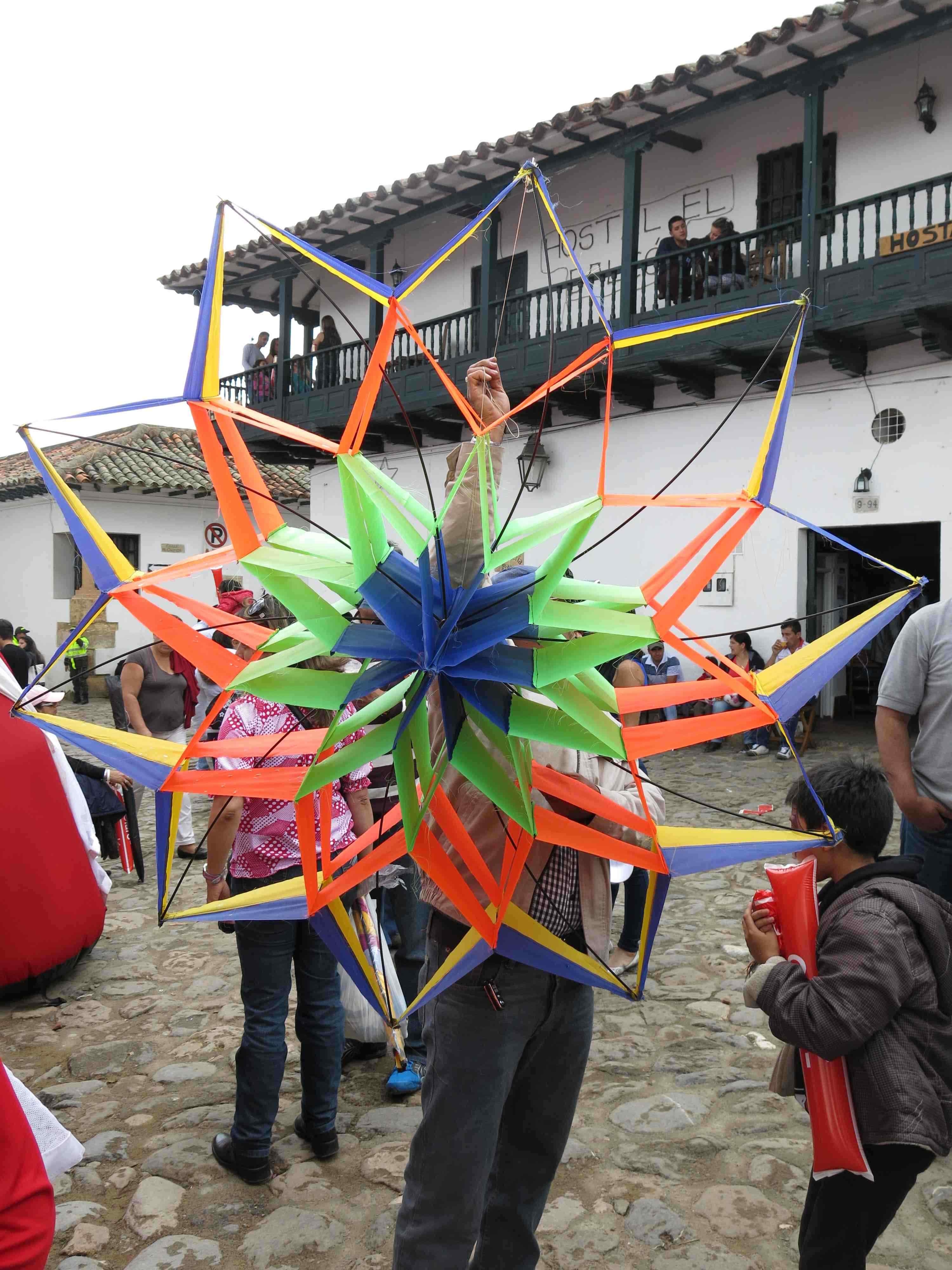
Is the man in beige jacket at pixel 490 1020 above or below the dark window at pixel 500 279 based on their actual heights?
below

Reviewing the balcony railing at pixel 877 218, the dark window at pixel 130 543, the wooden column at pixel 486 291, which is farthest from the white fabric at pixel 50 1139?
the dark window at pixel 130 543

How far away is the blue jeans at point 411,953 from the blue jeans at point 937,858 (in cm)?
159

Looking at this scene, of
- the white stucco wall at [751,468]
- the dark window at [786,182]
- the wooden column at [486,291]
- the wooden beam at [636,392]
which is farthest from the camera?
the wooden beam at [636,392]

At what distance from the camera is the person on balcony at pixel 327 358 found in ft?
42.3

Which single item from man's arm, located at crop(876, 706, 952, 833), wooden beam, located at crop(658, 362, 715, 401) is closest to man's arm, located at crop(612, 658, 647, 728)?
man's arm, located at crop(876, 706, 952, 833)

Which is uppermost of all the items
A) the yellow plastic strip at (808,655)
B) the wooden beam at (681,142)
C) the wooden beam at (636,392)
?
the wooden beam at (681,142)

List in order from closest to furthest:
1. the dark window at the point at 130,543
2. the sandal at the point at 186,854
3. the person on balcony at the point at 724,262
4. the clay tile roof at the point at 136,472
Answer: the sandal at the point at 186,854 → the person on balcony at the point at 724,262 → the clay tile roof at the point at 136,472 → the dark window at the point at 130,543

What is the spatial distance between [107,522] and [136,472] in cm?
128

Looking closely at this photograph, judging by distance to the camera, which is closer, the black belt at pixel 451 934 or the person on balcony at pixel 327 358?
the black belt at pixel 451 934

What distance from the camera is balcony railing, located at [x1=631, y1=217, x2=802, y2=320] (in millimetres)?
9578

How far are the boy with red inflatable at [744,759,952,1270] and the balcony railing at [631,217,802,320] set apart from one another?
8.25 m

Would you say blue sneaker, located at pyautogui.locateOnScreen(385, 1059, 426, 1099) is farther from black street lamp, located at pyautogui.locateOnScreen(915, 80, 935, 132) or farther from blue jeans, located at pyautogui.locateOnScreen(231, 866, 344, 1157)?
black street lamp, located at pyautogui.locateOnScreen(915, 80, 935, 132)

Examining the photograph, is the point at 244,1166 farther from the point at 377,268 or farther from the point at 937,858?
the point at 377,268

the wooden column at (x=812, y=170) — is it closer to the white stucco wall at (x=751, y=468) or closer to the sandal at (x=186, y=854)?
the white stucco wall at (x=751, y=468)
